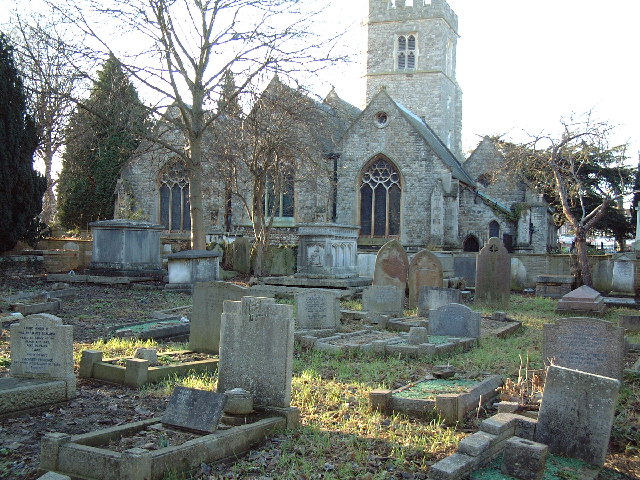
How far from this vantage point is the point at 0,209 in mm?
17094

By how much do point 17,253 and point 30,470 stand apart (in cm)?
1626

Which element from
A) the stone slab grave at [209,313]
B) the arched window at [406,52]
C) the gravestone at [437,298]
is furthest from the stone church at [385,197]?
the stone slab grave at [209,313]

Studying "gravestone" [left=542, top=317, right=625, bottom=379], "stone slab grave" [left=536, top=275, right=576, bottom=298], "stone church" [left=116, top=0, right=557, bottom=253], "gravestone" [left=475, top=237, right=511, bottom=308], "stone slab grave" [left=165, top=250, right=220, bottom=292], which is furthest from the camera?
"stone church" [left=116, top=0, right=557, bottom=253]

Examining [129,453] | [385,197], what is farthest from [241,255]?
[129,453]

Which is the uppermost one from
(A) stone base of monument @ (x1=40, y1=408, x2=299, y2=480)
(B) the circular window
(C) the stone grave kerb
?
(B) the circular window

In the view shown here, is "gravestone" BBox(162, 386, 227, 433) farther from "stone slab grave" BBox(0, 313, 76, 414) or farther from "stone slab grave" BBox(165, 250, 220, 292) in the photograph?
"stone slab grave" BBox(165, 250, 220, 292)

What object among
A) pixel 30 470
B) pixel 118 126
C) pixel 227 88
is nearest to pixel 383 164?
pixel 227 88

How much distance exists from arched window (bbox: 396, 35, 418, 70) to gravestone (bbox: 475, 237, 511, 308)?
28566 millimetres

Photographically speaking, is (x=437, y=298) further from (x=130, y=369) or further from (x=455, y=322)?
(x=130, y=369)

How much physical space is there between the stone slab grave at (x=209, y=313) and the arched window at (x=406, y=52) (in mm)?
35518

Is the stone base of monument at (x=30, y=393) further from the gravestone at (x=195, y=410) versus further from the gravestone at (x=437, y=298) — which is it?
the gravestone at (x=437, y=298)

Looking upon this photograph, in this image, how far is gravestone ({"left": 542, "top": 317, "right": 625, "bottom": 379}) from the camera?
6664 mm

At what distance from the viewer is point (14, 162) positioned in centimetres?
1750

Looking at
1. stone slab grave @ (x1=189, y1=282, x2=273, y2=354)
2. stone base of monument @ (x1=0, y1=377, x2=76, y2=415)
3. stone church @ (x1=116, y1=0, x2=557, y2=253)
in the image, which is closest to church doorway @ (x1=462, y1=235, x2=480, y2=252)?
stone church @ (x1=116, y1=0, x2=557, y2=253)
